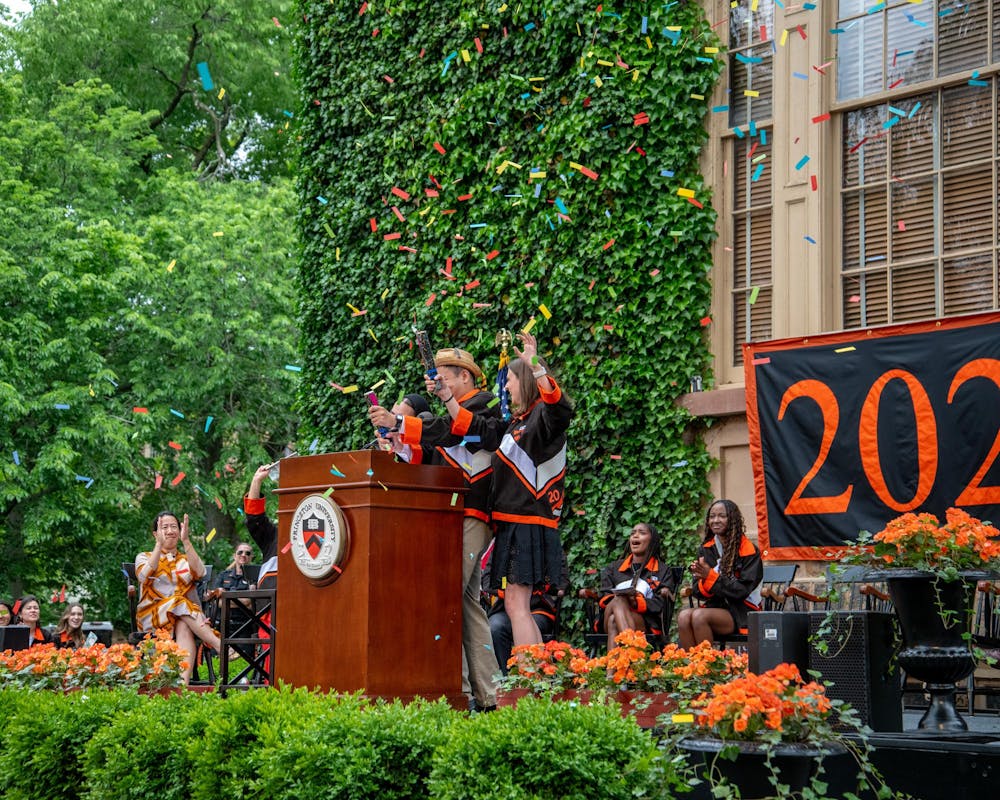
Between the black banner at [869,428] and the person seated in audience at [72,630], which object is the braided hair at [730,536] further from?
the person seated in audience at [72,630]

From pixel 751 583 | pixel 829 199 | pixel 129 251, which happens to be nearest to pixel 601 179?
pixel 829 199

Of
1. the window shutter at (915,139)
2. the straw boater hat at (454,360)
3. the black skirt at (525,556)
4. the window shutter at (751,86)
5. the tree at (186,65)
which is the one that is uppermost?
the tree at (186,65)

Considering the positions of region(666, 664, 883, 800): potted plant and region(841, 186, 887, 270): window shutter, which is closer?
region(666, 664, 883, 800): potted plant

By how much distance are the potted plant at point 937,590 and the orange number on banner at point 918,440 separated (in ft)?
10.7

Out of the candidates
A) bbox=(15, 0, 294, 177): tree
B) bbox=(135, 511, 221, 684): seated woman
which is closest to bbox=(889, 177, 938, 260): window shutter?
bbox=(135, 511, 221, 684): seated woman

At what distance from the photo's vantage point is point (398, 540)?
588cm

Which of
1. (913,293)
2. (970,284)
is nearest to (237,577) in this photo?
(913,293)

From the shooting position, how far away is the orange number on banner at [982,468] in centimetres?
829

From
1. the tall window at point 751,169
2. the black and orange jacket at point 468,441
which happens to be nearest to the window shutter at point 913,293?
the tall window at point 751,169

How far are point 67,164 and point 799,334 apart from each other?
52.9 ft

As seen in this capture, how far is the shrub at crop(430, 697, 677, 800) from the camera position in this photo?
12.4 ft

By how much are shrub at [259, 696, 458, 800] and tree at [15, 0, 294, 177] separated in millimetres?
20962

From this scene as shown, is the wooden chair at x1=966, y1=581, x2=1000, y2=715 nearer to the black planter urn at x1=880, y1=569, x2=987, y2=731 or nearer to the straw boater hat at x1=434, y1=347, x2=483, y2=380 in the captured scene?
the black planter urn at x1=880, y1=569, x2=987, y2=731

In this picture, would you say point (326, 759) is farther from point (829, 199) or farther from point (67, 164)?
point (67, 164)
